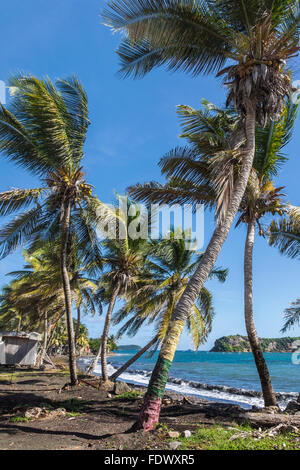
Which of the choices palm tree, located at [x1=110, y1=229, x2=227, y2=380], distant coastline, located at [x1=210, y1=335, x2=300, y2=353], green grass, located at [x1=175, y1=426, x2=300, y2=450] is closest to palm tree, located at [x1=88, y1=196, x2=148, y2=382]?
palm tree, located at [x1=110, y1=229, x2=227, y2=380]

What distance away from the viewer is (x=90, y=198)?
12203 millimetres

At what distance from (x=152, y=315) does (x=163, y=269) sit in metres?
2.55

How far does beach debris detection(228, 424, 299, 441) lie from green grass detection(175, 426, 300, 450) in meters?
0.10

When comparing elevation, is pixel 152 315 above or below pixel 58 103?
below

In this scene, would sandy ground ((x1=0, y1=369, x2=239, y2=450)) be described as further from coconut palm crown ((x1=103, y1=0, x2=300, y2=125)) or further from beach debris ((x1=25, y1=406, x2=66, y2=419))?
coconut palm crown ((x1=103, y1=0, x2=300, y2=125))

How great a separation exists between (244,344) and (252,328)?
13538cm

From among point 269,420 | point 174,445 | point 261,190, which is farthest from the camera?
point 261,190

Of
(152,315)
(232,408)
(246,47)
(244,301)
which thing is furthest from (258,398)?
(246,47)

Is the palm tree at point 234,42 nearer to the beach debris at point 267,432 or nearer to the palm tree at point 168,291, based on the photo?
the beach debris at point 267,432

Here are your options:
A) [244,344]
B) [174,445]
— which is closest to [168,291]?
[174,445]

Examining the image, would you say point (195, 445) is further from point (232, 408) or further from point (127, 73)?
point (127, 73)

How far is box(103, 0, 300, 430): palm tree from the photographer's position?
7.40 metres

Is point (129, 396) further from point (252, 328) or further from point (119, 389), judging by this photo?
point (252, 328)

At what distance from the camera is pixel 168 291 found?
622 inches
